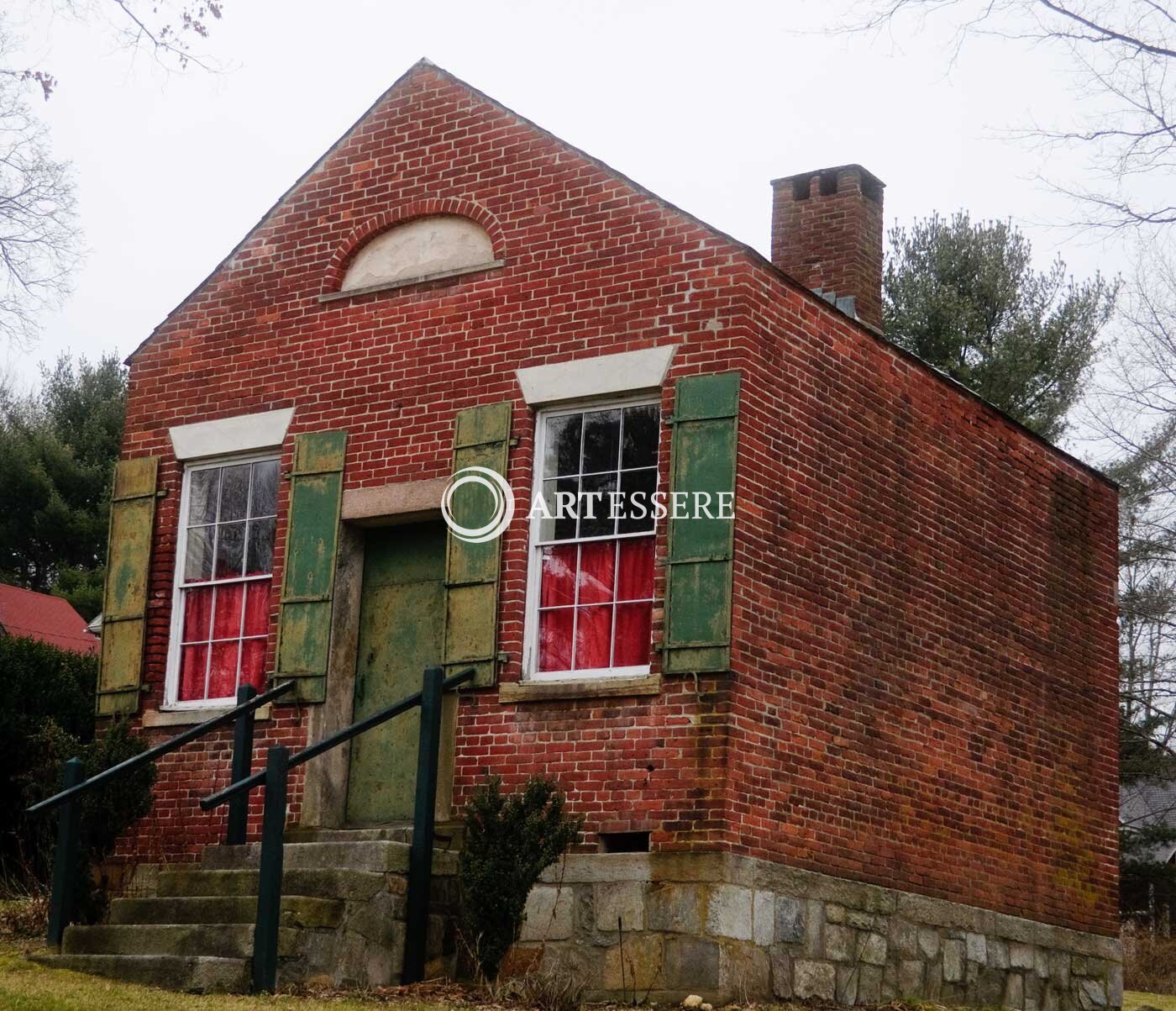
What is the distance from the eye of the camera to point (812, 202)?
14.6m

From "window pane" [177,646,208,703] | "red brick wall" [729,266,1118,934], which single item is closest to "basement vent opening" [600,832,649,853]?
"red brick wall" [729,266,1118,934]

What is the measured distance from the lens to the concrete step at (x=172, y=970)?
919 cm

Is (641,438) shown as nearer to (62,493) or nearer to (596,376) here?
(596,376)

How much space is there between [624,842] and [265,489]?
4.00 metres

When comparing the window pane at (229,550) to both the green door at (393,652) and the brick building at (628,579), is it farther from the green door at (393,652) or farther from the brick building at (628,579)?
the green door at (393,652)

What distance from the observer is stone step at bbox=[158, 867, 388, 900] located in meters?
9.69

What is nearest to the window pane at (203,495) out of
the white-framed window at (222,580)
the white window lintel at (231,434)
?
the white-framed window at (222,580)

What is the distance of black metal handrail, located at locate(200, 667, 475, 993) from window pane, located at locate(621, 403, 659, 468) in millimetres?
1668

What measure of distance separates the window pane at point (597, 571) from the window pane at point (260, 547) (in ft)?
8.56

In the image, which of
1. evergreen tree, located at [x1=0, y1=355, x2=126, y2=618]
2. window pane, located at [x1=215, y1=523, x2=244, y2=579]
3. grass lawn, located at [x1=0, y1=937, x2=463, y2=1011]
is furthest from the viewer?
evergreen tree, located at [x1=0, y1=355, x2=126, y2=618]

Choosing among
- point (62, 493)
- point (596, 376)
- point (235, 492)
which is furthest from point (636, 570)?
point (62, 493)

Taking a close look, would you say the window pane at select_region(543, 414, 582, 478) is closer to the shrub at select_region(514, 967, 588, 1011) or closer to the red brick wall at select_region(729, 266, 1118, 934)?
the red brick wall at select_region(729, 266, 1118, 934)

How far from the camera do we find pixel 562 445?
11.0 metres

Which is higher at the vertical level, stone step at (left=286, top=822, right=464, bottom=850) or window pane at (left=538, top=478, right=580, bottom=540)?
window pane at (left=538, top=478, right=580, bottom=540)
